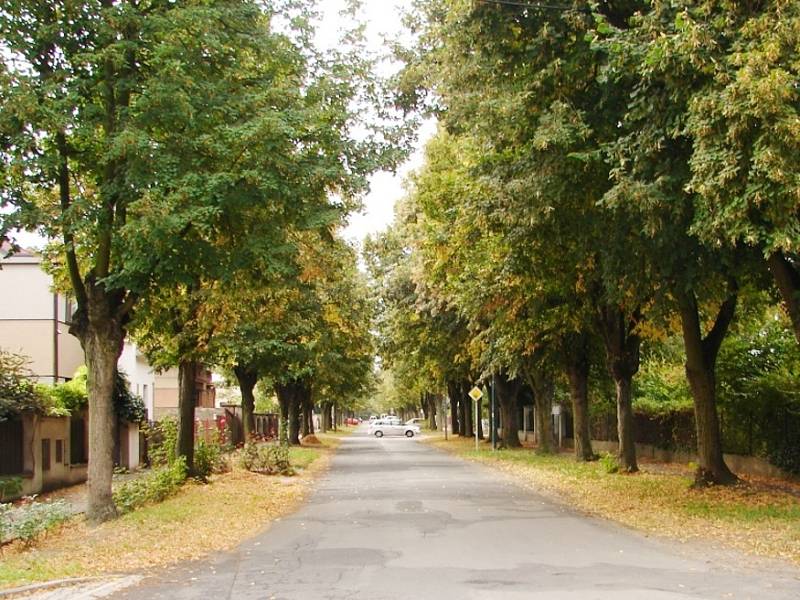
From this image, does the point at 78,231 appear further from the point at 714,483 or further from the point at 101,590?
the point at 714,483

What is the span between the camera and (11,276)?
2742 centimetres

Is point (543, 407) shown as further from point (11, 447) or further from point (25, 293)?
point (11, 447)

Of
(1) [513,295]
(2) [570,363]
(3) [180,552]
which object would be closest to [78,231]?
(3) [180,552]

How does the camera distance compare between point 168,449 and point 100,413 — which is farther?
point 168,449

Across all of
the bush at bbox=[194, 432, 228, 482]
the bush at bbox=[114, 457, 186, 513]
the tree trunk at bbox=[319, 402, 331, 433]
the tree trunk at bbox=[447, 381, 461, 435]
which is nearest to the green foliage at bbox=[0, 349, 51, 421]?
the bush at bbox=[114, 457, 186, 513]

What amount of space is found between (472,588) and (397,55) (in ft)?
37.1

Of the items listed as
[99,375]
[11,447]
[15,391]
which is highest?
[99,375]

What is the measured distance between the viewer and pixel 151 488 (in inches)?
693

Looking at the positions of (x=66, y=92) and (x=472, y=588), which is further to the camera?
(x=66, y=92)

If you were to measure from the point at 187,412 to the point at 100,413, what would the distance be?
24.9ft

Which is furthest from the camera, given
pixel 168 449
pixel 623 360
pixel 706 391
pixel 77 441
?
pixel 77 441

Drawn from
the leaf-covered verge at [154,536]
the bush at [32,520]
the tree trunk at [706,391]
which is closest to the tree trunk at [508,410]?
the leaf-covered verge at [154,536]

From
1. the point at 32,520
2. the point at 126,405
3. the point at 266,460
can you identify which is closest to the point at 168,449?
the point at 266,460

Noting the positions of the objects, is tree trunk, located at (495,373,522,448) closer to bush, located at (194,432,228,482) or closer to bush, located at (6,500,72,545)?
bush, located at (194,432,228,482)
